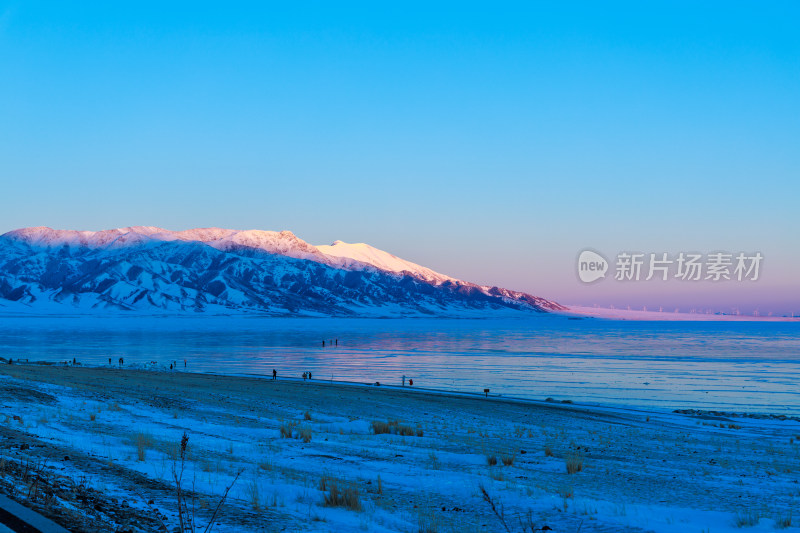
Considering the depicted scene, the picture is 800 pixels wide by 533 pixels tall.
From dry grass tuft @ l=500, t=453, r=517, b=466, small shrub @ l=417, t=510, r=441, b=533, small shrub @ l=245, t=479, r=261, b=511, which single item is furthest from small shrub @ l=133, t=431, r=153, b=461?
→ dry grass tuft @ l=500, t=453, r=517, b=466

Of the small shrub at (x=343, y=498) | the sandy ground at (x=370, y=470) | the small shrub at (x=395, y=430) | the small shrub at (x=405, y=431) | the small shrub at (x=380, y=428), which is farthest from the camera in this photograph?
the small shrub at (x=380, y=428)

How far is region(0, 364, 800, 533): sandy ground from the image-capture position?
8.44 m

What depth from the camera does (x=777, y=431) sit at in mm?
25094

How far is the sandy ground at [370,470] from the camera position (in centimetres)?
844

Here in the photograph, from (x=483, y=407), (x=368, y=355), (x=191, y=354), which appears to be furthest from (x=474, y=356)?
(x=483, y=407)

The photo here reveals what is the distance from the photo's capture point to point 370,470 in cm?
1219

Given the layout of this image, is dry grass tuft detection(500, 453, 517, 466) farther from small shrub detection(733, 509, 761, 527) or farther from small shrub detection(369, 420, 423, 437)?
small shrub detection(733, 509, 761, 527)

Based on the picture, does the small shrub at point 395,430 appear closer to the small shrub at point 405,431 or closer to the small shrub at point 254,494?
the small shrub at point 405,431

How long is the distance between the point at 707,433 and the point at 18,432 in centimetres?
2062

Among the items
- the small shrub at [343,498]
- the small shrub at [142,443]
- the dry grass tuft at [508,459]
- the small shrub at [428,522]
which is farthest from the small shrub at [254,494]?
the dry grass tuft at [508,459]

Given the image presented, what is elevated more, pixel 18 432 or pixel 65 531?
pixel 65 531

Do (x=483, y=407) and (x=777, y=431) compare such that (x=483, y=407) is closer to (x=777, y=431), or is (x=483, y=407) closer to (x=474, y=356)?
(x=777, y=431)

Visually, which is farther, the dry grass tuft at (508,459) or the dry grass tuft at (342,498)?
the dry grass tuft at (508,459)

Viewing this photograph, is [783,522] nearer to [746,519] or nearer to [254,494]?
[746,519]
